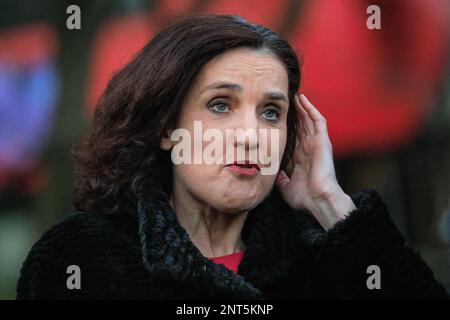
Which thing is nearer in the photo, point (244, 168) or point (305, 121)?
point (244, 168)

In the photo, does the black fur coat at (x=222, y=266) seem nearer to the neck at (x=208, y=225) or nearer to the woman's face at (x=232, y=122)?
the neck at (x=208, y=225)

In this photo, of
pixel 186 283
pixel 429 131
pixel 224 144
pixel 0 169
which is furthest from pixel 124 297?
pixel 429 131

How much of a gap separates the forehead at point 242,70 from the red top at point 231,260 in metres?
0.59

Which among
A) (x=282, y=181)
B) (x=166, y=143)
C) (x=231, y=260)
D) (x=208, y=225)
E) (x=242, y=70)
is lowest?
(x=231, y=260)

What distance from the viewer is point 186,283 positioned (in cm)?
227

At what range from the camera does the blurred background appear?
412 cm

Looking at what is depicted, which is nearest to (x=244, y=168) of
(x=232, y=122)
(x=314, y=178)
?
(x=232, y=122)

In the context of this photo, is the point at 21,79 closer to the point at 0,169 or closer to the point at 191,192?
the point at 0,169

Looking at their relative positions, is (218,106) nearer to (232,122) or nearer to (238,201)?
(232,122)

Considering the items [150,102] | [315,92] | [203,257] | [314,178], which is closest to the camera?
[203,257]

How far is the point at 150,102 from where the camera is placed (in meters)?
2.41

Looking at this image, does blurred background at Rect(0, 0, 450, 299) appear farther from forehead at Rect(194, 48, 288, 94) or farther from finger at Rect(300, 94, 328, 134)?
forehead at Rect(194, 48, 288, 94)

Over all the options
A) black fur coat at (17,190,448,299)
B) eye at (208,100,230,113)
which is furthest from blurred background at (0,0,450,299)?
eye at (208,100,230,113)

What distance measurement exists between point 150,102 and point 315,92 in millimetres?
1873
